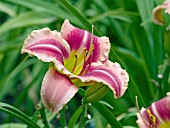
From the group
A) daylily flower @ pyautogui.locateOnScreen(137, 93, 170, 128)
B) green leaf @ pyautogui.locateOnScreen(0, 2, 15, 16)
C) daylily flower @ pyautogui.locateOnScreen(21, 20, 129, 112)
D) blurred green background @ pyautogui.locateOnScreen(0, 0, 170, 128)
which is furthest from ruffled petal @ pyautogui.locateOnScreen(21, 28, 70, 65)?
green leaf @ pyautogui.locateOnScreen(0, 2, 15, 16)

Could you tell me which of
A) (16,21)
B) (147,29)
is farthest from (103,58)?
(16,21)

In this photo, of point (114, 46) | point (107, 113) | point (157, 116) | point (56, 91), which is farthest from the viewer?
point (114, 46)

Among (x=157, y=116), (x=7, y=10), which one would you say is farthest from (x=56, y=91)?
(x=7, y=10)

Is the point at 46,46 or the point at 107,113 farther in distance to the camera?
the point at 107,113

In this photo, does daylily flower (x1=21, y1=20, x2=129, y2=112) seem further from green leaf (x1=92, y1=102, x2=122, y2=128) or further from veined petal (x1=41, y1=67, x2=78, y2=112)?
green leaf (x1=92, y1=102, x2=122, y2=128)

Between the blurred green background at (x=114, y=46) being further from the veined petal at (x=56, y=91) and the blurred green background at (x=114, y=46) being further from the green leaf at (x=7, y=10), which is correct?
the veined petal at (x=56, y=91)

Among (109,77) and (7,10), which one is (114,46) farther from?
(109,77)
